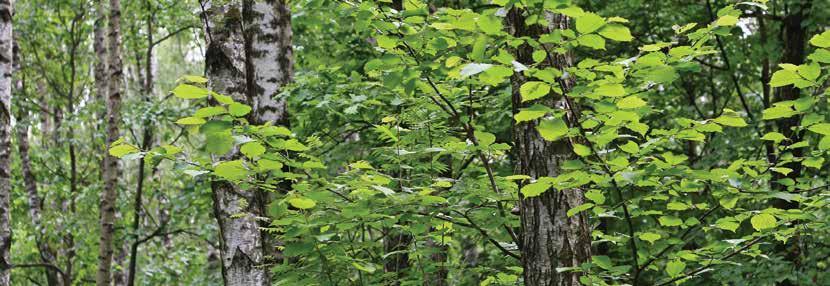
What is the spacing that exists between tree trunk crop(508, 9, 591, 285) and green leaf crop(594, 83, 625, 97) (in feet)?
1.50

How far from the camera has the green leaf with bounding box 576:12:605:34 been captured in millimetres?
2195

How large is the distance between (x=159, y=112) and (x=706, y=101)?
286 inches

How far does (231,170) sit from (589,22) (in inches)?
53.3

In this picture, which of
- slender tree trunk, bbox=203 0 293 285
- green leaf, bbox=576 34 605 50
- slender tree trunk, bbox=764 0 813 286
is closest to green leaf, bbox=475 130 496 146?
green leaf, bbox=576 34 605 50

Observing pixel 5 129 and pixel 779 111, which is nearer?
pixel 779 111

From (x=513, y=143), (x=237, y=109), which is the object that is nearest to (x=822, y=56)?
(x=513, y=143)

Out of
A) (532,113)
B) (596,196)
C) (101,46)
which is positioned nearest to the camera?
(532,113)

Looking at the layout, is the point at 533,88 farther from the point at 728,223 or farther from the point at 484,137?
the point at 728,223

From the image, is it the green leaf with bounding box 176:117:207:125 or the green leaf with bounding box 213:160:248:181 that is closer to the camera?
the green leaf with bounding box 176:117:207:125

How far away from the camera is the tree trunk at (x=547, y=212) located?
9.66 ft

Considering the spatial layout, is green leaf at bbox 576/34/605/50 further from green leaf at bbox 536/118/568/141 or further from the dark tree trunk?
the dark tree trunk

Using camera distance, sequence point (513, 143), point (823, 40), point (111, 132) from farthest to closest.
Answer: point (111, 132)
point (513, 143)
point (823, 40)

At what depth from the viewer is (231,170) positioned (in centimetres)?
258

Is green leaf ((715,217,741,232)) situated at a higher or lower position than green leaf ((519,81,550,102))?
lower
